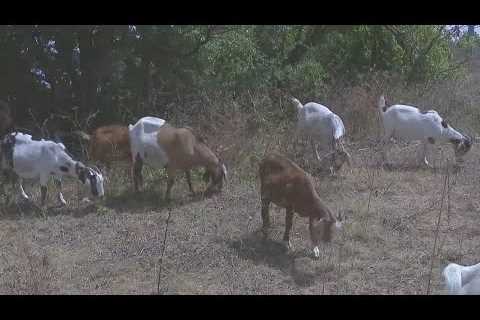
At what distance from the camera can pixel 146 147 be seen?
848cm

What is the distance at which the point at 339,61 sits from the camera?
16.3 meters

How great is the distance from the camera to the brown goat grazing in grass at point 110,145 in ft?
29.2

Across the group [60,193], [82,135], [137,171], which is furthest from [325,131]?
[60,193]

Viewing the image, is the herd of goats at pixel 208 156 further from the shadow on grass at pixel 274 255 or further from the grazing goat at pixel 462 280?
the grazing goat at pixel 462 280

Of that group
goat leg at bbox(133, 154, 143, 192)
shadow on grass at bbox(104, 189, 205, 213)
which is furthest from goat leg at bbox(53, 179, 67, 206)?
goat leg at bbox(133, 154, 143, 192)

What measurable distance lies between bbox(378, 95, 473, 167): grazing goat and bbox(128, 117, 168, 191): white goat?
12.6 ft

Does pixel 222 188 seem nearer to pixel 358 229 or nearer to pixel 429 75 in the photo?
pixel 358 229

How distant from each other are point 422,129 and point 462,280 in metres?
6.56

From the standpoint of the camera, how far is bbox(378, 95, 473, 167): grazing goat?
10055mm

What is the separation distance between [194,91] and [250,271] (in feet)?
19.5

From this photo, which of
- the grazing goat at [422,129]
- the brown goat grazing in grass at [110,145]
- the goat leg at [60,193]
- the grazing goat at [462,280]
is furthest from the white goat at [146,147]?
the grazing goat at [462,280]

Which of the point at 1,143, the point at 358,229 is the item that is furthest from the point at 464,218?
the point at 1,143

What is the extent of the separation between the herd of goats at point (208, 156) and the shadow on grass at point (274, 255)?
13cm

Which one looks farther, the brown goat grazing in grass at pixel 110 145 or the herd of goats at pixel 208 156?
the brown goat grazing in grass at pixel 110 145
